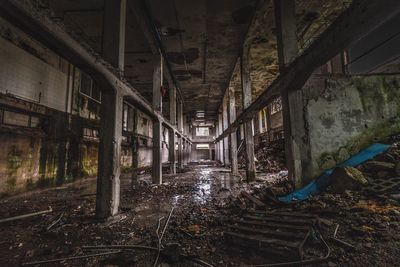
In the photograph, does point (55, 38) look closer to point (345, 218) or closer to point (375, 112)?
point (345, 218)

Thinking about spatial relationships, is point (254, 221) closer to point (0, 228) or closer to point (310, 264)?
point (310, 264)

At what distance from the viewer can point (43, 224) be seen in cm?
305

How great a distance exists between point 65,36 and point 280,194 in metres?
4.65

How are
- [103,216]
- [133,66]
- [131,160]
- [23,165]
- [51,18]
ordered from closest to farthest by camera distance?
[51,18]
[103,216]
[23,165]
[133,66]
[131,160]

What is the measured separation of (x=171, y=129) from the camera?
9750 mm

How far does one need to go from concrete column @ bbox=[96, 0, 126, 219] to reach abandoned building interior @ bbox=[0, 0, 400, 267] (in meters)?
0.02

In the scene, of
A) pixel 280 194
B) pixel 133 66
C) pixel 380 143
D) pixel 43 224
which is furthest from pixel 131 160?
pixel 380 143

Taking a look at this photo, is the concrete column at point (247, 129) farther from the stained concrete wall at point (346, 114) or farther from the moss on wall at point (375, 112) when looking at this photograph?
the moss on wall at point (375, 112)

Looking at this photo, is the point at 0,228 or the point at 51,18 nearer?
the point at 51,18

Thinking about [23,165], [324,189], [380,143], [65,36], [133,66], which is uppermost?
[133,66]

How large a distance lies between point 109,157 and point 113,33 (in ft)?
7.76

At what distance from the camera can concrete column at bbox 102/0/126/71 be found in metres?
3.56

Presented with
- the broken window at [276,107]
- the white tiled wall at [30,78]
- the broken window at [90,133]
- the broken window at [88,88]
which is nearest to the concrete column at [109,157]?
the white tiled wall at [30,78]

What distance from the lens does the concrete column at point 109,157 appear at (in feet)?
10.4
